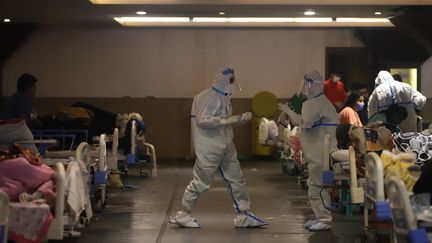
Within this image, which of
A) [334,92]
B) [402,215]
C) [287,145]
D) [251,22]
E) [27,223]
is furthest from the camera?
[251,22]

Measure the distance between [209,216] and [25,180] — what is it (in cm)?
340

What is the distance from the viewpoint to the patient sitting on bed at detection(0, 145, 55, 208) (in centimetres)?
577

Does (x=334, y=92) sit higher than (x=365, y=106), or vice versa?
(x=334, y=92)

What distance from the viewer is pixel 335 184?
799 cm

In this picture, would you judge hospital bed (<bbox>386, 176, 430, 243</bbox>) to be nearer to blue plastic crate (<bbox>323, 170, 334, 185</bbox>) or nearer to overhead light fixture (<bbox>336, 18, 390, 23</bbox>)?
blue plastic crate (<bbox>323, 170, 334, 185</bbox>)

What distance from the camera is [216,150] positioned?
7.97 metres

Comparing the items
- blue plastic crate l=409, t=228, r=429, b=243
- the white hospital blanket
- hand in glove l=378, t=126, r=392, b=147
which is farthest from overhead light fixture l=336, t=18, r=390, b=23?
blue plastic crate l=409, t=228, r=429, b=243

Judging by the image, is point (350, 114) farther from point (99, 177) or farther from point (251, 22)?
point (251, 22)

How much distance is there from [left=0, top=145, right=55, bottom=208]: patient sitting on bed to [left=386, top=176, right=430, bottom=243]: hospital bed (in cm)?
228

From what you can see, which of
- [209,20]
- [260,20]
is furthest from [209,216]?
[260,20]

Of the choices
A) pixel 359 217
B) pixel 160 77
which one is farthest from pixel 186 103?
pixel 359 217

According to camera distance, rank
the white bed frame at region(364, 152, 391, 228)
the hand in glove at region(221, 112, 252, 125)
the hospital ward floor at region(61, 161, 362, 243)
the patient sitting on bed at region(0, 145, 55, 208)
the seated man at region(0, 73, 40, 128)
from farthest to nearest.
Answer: the seated man at region(0, 73, 40, 128) < the hand in glove at region(221, 112, 252, 125) < the hospital ward floor at region(61, 161, 362, 243) < the patient sitting on bed at region(0, 145, 55, 208) < the white bed frame at region(364, 152, 391, 228)

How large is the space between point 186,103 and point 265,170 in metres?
2.56

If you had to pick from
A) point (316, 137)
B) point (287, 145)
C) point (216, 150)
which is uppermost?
point (316, 137)
